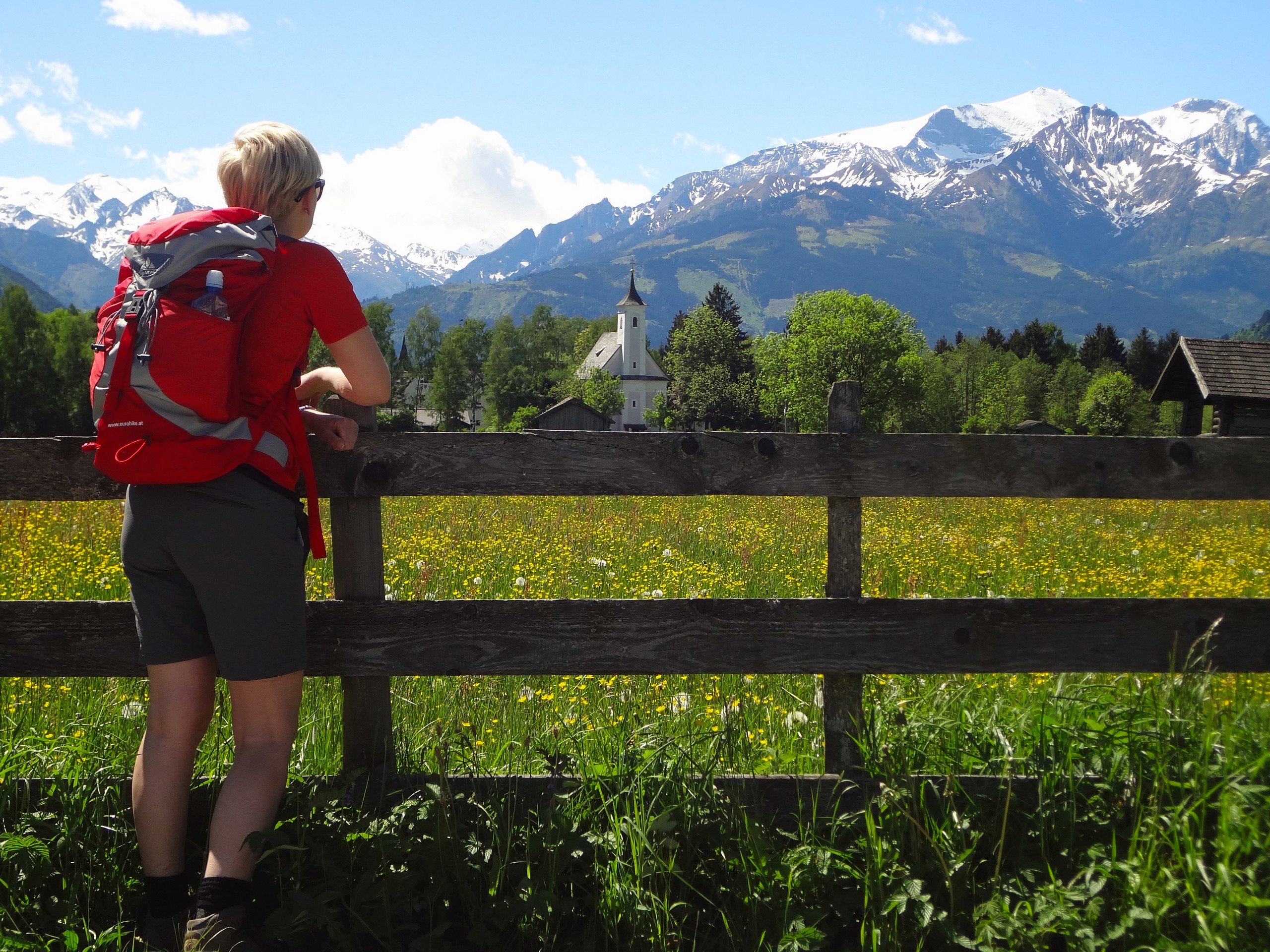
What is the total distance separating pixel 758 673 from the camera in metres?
3.02

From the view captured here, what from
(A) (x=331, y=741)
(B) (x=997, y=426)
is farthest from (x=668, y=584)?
(B) (x=997, y=426)

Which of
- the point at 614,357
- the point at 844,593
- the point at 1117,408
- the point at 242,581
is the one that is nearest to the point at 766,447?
the point at 844,593

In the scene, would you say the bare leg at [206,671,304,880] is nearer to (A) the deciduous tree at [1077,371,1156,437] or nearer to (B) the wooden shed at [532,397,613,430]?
(B) the wooden shed at [532,397,613,430]

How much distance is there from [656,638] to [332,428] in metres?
1.23

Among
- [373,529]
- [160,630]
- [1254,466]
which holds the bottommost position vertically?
[160,630]

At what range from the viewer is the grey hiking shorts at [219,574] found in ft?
7.59

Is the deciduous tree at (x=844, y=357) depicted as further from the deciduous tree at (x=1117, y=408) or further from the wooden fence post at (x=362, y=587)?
the wooden fence post at (x=362, y=587)

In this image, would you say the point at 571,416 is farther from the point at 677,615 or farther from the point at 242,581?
the point at 242,581

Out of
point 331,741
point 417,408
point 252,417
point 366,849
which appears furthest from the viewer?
point 417,408

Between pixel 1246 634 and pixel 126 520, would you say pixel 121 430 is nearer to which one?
pixel 126 520

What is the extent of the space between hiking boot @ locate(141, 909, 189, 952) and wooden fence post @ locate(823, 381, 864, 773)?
6.47 feet

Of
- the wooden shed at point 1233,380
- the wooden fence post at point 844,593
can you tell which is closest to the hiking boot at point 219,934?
the wooden fence post at point 844,593

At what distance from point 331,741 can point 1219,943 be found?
113 inches

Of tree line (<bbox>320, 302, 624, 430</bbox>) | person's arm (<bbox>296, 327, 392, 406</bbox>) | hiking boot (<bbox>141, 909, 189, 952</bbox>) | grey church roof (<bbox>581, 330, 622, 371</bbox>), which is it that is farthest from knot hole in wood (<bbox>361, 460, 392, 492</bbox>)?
grey church roof (<bbox>581, 330, 622, 371</bbox>)
